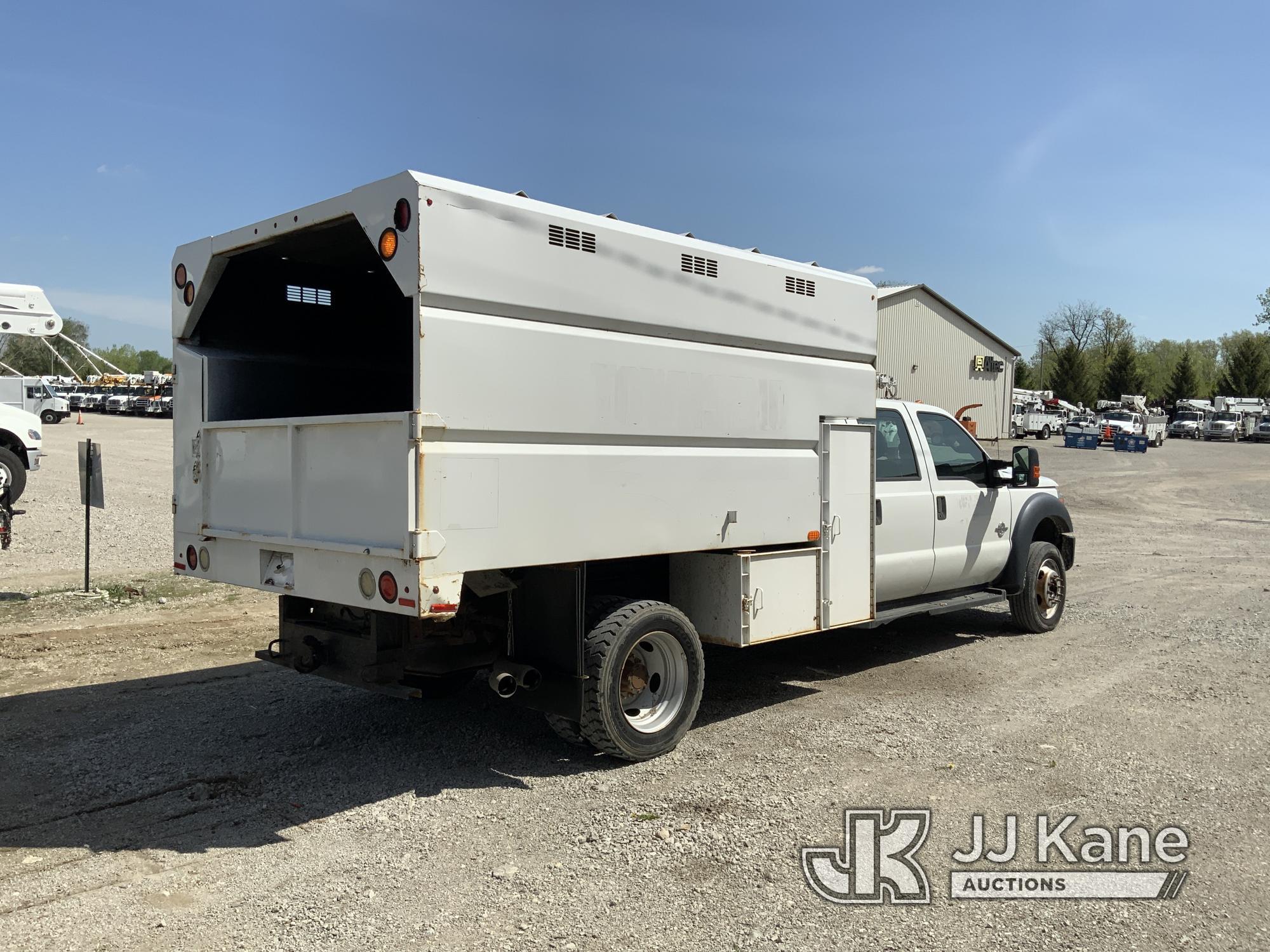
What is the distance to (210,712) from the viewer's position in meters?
6.47

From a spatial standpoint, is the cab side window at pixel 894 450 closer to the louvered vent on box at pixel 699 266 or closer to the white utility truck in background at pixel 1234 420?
the louvered vent on box at pixel 699 266

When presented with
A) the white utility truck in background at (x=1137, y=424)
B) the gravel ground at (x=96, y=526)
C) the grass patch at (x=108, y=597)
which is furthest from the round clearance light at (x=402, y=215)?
the white utility truck in background at (x=1137, y=424)

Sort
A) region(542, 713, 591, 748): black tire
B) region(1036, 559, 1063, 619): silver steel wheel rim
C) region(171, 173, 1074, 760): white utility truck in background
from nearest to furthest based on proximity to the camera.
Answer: region(171, 173, 1074, 760): white utility truck in background, region(542, 713, 591, 748): black tire, region(1036, 559, 1063, 619): silver steel wheel rim

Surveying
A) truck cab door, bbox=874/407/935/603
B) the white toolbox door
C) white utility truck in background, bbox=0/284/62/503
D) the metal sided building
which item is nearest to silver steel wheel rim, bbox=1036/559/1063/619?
truck cab door, bbox=874/407/935/603

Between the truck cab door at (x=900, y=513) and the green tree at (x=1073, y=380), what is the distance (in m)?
83.5

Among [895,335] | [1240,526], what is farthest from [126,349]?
[1240,526]

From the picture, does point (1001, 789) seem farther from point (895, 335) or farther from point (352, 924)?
point (895, 335)

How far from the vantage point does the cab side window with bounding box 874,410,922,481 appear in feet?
24.3

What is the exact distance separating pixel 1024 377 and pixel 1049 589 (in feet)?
304

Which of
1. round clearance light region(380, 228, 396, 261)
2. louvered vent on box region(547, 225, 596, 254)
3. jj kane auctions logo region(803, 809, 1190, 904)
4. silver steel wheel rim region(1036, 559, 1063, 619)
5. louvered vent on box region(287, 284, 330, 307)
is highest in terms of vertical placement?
louvered vent on box region(547, 225, 596, 254)

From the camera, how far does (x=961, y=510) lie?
26.4 feet

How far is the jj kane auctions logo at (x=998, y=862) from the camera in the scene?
398 cm

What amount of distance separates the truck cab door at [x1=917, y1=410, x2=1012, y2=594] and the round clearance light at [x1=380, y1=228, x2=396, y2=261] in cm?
482

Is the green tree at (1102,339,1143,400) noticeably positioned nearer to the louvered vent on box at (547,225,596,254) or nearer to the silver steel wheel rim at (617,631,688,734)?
the silver steel wheel rim at (617,631,688,734)
